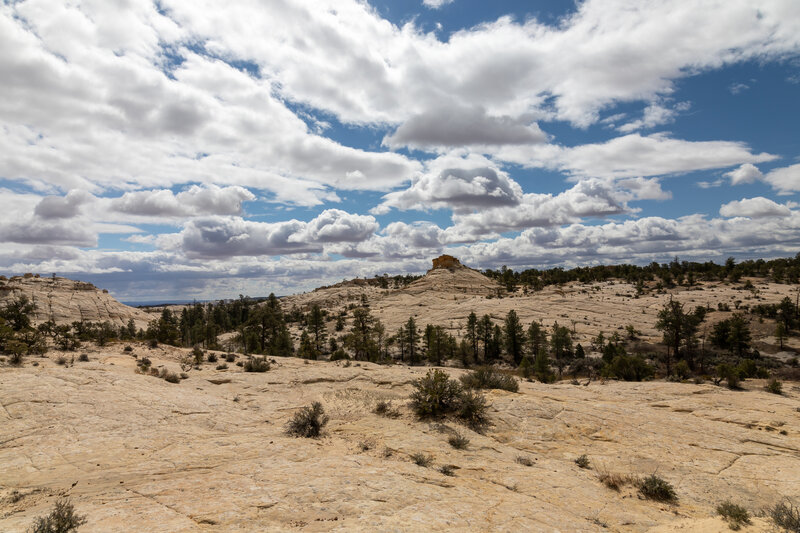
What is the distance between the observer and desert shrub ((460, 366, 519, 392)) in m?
21.5

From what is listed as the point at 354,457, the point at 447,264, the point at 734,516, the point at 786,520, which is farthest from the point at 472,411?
the point at 447,264

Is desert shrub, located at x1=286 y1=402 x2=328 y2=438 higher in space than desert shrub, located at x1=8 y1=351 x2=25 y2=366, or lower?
lower

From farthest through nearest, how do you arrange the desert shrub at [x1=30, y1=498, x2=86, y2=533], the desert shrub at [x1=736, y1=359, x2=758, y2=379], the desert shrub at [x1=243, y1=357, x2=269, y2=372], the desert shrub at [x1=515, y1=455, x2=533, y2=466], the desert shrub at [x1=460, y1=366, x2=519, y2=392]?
the desert shrub at [x1=736, y1=359, x2=758, y2=379] → the desert shrub at [x1=243, y1=357, x2=269, y2=372] → the desert shrub at [x1=460, y1=366, x2=519, y2=392] → the desert shrub at [x1=515, y1=455, x2=533, y2=466] → the desert shrub at [x1=30, y1=498, x2=86, y2=533]

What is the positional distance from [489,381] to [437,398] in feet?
21.1

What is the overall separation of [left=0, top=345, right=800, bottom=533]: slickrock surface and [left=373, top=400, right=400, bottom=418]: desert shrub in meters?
0.38

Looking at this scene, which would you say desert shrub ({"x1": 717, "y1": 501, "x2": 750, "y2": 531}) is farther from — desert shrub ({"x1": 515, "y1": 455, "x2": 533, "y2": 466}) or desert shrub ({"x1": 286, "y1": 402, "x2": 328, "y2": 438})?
desert shrub ({"x1": 286, "y1": 402, "x2": 328, "y2": 438})

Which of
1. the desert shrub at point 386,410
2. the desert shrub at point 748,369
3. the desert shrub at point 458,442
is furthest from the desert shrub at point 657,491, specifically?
the desert shrub at point 748,369

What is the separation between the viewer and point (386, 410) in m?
17.5

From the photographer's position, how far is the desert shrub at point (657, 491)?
11531 millimetres

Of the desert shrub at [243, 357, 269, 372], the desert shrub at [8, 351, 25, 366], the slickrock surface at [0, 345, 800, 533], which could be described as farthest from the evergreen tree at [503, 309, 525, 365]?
the desert shrub at [8, 351, 25, 366]

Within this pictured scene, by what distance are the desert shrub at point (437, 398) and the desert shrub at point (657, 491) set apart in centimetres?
756

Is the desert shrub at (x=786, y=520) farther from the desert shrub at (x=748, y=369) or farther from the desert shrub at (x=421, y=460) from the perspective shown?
the desert shrub at (x=748, y=369)

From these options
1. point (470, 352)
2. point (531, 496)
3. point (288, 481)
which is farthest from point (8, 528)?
point (470, 352)

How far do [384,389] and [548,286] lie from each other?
13335 cm
